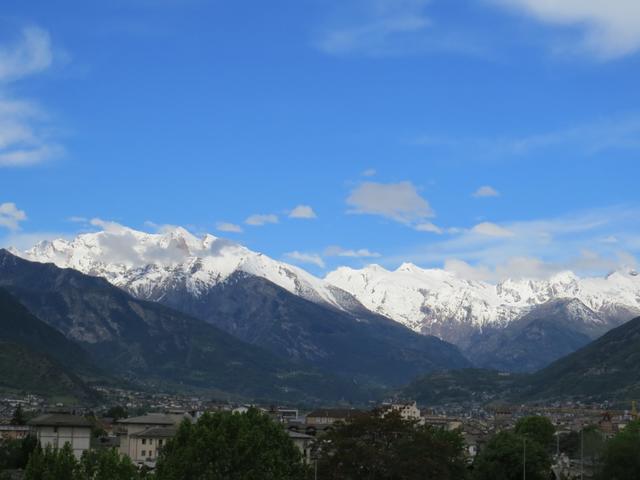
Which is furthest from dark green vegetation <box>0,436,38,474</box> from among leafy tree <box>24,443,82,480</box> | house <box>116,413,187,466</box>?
leafy tree <box>24,443,82,480</box>

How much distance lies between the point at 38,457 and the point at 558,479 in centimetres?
8210

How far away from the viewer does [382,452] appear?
4564 inches

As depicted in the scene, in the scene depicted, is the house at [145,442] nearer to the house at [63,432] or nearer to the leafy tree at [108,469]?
the house at [63,432]

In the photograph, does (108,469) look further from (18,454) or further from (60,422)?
(60,422)

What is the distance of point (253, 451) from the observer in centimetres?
11275

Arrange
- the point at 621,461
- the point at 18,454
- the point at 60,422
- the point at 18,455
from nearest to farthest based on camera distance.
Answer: the point at 621,461 < the point at 18,455 < the point at 18,454 < the point at 60,422

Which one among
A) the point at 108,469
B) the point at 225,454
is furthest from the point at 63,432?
the point at 108,469

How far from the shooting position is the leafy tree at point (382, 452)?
114 meters

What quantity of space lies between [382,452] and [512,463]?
44074 millimetres

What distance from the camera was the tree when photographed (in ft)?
359

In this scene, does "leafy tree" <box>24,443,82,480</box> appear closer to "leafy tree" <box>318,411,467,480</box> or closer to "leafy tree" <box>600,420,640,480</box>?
"leafy tree" <box>318,411,467,480</box>

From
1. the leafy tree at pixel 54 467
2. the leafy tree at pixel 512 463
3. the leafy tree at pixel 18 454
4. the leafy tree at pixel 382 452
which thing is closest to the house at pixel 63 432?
the leafy tree at pixel 18 454

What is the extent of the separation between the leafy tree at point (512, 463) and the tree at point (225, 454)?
4299 centimetres

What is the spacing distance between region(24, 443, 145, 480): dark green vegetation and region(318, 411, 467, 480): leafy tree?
22120 millimetres
